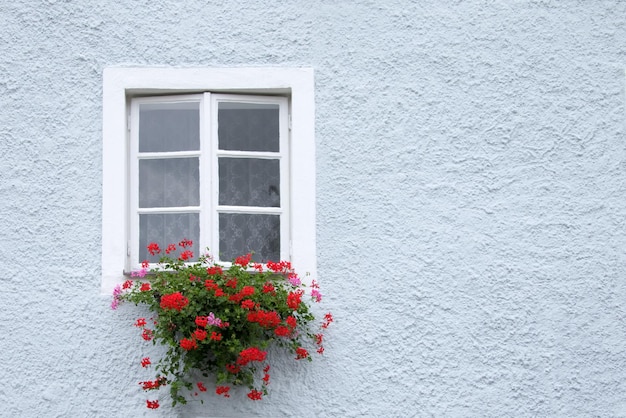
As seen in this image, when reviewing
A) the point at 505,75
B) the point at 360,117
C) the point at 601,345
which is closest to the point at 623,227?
the point at 601,345

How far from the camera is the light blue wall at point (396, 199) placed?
7566 mm

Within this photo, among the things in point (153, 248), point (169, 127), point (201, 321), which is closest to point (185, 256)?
point (153, 248)

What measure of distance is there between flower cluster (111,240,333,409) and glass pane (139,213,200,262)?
25cm

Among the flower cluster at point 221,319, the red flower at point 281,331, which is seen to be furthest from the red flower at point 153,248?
the red flower at point 281,331

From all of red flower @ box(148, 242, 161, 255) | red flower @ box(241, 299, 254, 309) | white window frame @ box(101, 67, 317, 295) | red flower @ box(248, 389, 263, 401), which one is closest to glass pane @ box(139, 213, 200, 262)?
white window frame @ box(101, 67, 317, 295)

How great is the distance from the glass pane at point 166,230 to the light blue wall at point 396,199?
338 millimetres

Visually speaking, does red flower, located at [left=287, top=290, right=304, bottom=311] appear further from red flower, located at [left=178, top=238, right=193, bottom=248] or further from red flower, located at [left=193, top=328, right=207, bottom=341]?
red flower, located at [left=178, top=238, right=193, bottom=248]

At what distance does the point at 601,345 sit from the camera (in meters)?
7.61

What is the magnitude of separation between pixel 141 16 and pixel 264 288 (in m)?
2.06

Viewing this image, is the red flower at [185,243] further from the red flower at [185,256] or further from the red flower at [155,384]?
the red flower at [155,384]

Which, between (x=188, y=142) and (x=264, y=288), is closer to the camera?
(x=264, y=288)

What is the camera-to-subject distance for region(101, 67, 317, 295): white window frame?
7.75m

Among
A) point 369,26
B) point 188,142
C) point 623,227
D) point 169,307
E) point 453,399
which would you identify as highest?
point 369,26

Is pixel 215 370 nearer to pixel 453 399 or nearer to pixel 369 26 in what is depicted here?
pixel 453 399
